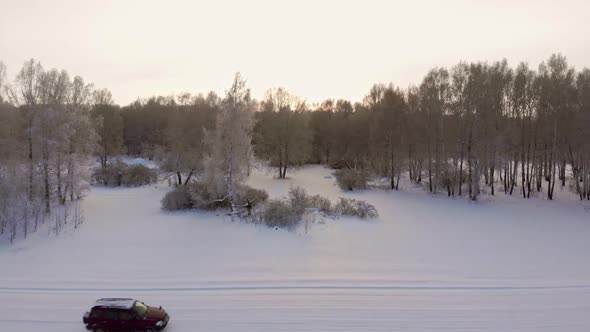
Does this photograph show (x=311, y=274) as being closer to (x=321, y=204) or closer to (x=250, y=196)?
(x=321, y=204)

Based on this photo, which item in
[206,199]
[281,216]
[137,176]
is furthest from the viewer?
[137,176]

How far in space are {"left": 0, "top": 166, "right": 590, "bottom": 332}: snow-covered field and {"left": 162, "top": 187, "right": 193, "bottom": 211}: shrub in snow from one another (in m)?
0.87

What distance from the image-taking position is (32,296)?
11391 millimetres

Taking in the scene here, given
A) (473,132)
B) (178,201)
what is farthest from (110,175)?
(473,132)

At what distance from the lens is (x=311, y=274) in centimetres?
1325

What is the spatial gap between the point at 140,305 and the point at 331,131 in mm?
51874

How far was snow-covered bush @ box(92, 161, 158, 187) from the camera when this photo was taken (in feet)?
114

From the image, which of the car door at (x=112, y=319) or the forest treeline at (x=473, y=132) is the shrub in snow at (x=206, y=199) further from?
the car door at (x=112, y=319)

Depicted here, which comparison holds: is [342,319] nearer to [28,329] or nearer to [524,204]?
[28,329]

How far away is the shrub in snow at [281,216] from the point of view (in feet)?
63.8

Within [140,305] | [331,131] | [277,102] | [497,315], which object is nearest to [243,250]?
[140,305]

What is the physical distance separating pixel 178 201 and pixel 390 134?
2384 centimetres

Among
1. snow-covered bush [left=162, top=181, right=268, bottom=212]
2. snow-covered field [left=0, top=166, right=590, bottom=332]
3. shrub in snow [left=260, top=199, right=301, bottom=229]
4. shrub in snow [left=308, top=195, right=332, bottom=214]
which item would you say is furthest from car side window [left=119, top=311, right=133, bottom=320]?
shrub in snow [left=308, top=195, right=332, bottom=214]

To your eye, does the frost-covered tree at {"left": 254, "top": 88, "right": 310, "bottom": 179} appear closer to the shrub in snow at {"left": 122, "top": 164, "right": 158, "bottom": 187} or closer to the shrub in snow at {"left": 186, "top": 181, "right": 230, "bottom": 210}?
the shrub in snow at {"left": 122, "top": 164, "right": 158, "bottom": 187}
